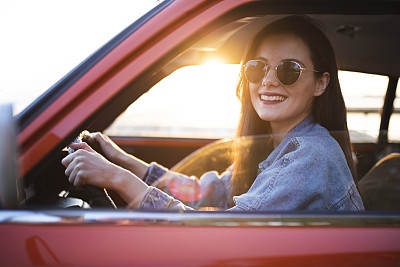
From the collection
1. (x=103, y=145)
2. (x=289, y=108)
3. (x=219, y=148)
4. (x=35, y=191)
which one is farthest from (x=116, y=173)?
(x=219, y=148)

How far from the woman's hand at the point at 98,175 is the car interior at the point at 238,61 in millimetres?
36

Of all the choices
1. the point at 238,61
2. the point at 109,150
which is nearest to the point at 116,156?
the point at 109,150

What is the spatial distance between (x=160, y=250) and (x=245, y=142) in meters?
1.06

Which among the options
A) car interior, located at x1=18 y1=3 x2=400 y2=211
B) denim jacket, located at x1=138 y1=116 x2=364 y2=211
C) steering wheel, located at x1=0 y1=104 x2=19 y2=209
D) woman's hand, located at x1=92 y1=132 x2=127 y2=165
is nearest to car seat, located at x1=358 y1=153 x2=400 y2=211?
car interior, located at x1=18 y1=3 x2=400 y2=211

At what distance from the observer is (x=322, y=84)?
5.55 ft

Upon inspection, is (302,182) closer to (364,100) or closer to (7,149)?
(7,149)

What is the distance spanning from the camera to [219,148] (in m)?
2.77

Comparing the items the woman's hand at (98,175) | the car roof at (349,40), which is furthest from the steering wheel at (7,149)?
the car roof at (349,40)

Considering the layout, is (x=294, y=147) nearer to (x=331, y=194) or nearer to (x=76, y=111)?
(x=331, y=194)

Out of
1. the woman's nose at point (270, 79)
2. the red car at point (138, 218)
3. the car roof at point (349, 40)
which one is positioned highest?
the car roof at point (349, 40)

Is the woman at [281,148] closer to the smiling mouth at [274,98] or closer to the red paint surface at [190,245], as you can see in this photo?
the smiling mouth at [274,98]

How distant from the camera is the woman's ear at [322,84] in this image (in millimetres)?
1677

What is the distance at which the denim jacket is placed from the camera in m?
1.28

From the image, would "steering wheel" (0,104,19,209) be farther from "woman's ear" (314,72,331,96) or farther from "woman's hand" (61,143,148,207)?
"woman's ear" (314,72,331,96)
